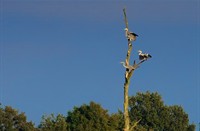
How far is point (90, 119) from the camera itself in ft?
267

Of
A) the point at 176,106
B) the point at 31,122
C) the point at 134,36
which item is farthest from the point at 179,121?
the point at 134,36

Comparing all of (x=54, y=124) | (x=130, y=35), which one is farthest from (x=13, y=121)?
(x=130, y=35)

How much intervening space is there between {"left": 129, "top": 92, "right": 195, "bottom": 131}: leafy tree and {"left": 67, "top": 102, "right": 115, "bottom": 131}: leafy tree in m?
24.7

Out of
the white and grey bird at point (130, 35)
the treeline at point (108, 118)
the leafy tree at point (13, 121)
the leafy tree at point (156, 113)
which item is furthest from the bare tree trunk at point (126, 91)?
the leafy tree at point (156, 113)

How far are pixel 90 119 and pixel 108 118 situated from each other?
2860 mm

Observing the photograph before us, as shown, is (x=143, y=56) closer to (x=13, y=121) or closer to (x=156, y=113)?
(x=13, y=121)

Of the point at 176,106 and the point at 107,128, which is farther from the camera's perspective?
the point at 176,106

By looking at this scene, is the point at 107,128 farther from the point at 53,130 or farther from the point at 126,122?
the point at 126,122

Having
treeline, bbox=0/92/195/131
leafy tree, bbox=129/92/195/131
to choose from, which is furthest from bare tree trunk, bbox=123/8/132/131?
leafy tree, bbox=129/92/195/131

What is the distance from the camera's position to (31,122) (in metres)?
96.1

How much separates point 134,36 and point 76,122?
7194cm

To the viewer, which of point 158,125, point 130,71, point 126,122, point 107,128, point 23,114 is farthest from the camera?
point 158,125

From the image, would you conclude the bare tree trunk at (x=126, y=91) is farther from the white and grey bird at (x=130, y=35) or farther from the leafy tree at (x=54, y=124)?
the leafy tree at (x=54, y=124)

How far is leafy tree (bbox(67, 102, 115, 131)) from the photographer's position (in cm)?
8025
